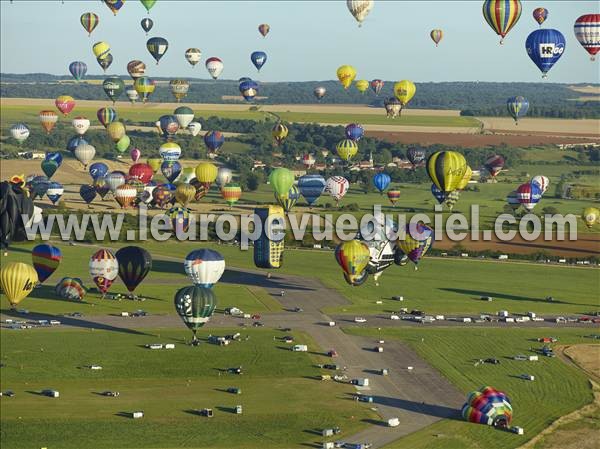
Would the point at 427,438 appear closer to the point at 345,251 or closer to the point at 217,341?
the point at 217,341

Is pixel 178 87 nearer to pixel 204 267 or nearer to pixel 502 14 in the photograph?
pixel 502 14

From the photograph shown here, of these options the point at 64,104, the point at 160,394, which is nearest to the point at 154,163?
the point at 64,104

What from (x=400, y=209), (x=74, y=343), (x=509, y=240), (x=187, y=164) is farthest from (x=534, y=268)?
(x=187, y=164)

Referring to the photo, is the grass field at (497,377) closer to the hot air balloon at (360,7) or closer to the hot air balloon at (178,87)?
the hot air balloon at (360,7)

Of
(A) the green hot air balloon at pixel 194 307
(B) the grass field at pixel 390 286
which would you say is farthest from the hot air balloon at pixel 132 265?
(A) the green hot air balloon at pixel 194 307

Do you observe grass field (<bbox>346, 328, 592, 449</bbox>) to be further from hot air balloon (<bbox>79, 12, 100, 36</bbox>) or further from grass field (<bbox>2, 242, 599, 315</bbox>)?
hot air balloon (<bbox>79, 12, 100, 36</bbox>)

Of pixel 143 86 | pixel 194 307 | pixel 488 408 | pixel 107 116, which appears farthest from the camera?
pixel 143 86
